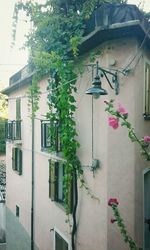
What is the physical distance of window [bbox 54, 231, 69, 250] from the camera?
896 cm

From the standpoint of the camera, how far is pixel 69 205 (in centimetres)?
805

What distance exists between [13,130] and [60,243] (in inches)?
264

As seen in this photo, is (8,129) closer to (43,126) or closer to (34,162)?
(34,162)

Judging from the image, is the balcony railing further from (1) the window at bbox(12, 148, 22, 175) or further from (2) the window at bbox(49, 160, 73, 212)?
(2) the window at bbox(49, 160, 73, 212)

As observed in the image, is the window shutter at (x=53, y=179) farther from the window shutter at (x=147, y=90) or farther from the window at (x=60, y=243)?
the window shutter at (x=147, y=90)

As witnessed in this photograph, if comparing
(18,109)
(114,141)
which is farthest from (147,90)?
(18,109)

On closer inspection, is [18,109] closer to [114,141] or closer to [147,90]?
[147,90]

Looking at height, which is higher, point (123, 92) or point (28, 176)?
point (123, 92)

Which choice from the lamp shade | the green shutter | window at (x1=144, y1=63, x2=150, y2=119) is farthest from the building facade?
the green shutter

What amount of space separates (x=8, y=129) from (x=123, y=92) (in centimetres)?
945

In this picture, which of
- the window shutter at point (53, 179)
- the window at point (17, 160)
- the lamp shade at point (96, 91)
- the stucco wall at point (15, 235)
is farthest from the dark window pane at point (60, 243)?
the lamp shade at point (96, 91)

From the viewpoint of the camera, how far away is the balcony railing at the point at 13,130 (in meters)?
13.9

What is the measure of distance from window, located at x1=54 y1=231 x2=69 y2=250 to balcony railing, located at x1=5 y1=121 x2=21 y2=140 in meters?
5.65

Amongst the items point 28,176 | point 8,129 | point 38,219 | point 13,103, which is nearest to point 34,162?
point 28,176
